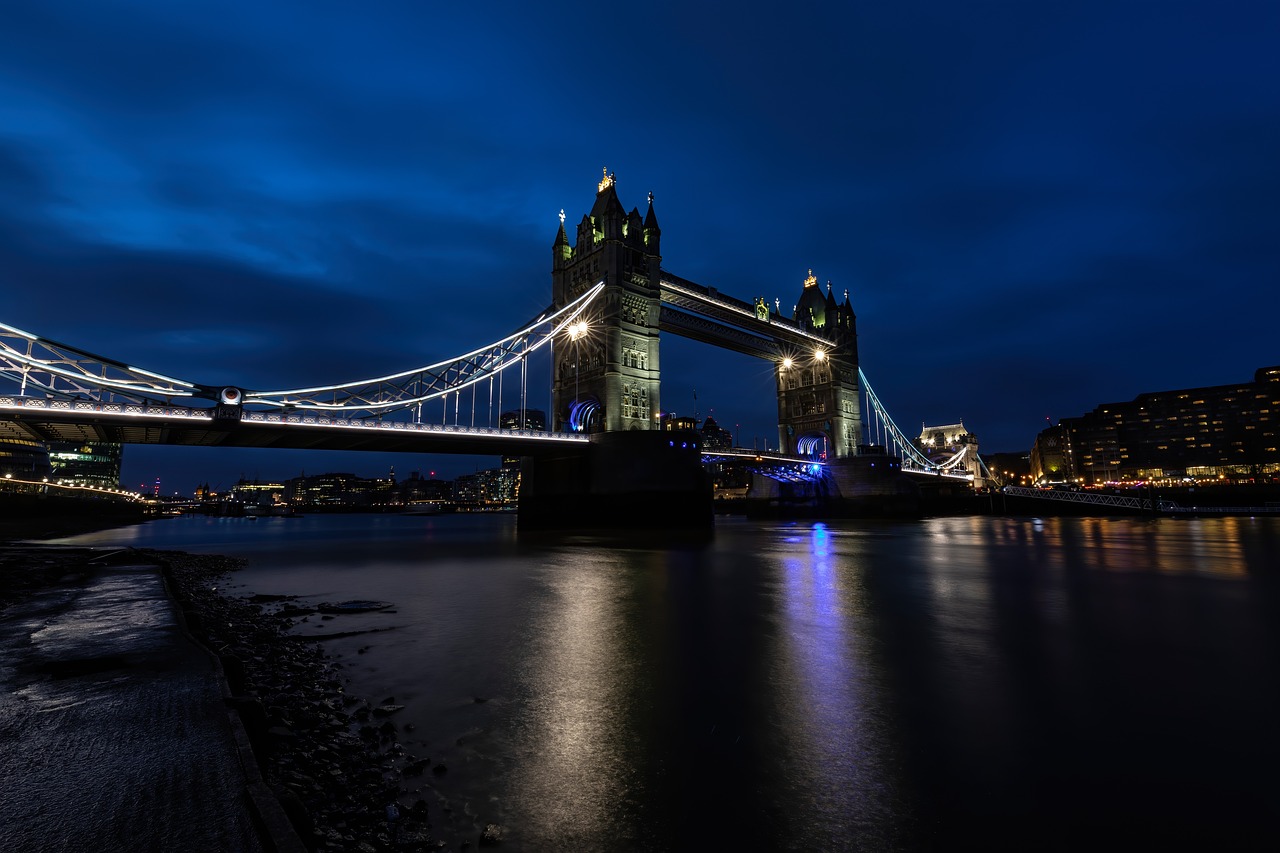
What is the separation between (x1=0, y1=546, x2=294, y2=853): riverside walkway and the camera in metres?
3.01

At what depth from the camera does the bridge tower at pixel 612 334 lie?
169 ft

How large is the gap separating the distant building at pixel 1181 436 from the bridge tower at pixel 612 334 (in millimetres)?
139931

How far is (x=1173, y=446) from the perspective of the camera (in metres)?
155

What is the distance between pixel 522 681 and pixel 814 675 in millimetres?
3866

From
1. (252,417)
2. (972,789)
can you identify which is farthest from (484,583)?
(252,417)

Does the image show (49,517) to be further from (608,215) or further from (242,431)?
(608,215)

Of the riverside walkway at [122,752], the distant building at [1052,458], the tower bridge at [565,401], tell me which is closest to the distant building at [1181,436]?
the distant building at [1052,458]

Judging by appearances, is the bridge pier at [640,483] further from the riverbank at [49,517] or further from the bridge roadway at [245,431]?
the riverbank at [49,517]

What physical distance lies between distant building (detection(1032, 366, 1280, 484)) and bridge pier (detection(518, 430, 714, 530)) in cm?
14206

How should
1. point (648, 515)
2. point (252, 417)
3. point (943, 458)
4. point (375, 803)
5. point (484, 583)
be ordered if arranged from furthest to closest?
point (943, 458) → point (648, 515) → point (252, 417) → point (484, 583) → point (375, 803)

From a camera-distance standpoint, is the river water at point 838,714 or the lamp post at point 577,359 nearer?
the river water at point 838,714

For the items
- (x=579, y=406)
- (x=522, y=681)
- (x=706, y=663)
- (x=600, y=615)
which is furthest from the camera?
(x=579, y=406)

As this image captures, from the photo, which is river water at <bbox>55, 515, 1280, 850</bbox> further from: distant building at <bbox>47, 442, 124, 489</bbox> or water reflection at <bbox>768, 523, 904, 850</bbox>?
distant building at <bbox>47, 442, 124, 489</bbox>

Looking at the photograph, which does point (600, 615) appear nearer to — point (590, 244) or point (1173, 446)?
point (590, 244)
